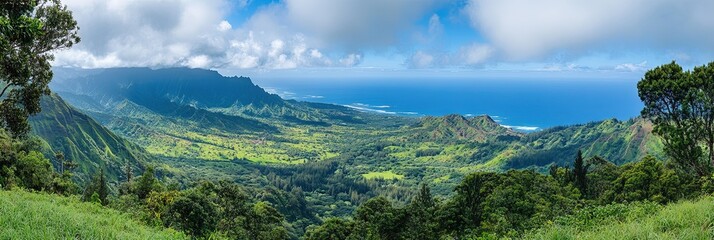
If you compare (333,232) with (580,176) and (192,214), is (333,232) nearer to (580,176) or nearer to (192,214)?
(192,214)

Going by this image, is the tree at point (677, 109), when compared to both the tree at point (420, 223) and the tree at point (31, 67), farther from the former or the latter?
the tree at point (31, 67)

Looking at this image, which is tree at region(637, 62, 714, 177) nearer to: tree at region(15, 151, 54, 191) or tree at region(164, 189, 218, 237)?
tree at region(164, 189, 218, 237)

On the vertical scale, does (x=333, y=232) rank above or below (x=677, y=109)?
below

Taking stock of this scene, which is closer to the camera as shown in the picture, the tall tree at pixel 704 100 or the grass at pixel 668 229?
the grass at pixel 668 229

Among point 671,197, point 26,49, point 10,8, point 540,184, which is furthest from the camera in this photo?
point 540,184

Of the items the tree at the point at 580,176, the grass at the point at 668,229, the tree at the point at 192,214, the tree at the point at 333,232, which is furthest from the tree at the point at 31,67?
the tree at the point at 580,176

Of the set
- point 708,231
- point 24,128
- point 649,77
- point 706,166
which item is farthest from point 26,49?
point 706,166

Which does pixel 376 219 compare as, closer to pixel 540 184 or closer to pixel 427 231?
pixel 427 231

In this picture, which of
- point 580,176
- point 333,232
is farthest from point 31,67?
point 580,176
